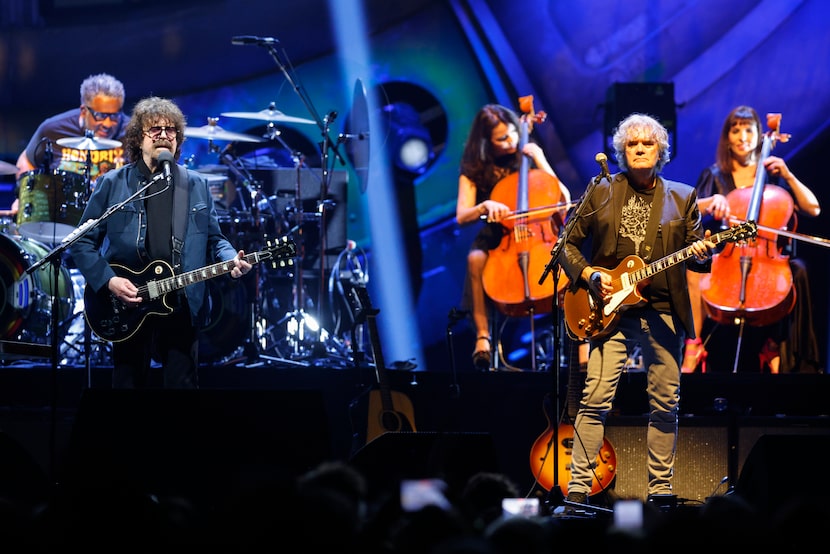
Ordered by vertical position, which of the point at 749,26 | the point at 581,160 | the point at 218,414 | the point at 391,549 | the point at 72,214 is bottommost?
the point at 391,549

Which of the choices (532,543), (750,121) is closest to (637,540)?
(532,543)

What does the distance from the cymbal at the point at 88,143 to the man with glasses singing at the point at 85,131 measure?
52 millimetres

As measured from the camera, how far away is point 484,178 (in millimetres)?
8664

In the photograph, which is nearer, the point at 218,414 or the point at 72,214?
the point at 218,414

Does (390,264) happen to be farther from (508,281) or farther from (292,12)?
(292,12)

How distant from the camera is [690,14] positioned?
9414mm

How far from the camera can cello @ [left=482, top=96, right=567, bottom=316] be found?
Answer: 7.92 m

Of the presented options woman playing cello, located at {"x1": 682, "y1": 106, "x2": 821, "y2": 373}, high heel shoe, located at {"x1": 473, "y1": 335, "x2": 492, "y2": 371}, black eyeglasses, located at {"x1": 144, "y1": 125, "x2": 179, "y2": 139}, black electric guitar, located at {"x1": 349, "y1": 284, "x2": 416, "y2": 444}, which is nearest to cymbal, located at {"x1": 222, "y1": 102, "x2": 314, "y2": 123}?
black electric guitar, located at {"x1": 349, "y1": 284, "x2": 416, "y2": 444}

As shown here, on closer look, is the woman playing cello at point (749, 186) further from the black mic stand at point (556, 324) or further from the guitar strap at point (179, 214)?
the guitar strap at point (179, 214)

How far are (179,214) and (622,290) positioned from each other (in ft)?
8.24

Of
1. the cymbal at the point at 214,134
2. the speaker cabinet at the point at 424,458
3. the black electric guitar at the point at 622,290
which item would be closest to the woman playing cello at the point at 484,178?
the cymbal at the point at 214,134

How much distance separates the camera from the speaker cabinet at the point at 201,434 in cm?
403

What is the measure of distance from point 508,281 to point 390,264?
76.5 inches

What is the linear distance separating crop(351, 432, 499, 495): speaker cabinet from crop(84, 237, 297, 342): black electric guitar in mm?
1849
